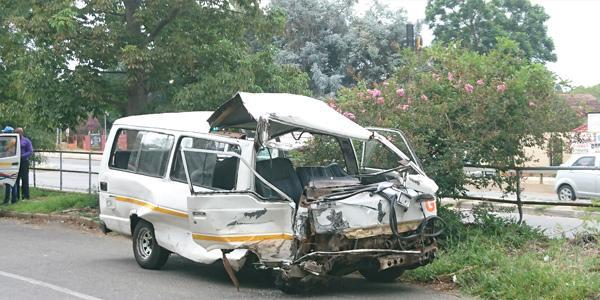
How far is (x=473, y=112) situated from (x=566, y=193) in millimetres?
2577

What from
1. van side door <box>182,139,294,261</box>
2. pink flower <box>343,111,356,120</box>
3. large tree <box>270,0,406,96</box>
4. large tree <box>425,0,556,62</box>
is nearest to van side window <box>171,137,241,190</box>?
van side door <box>182,139,294,261</box>

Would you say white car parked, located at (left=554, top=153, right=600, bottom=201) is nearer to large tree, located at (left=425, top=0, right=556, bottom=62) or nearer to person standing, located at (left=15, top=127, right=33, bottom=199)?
person standing, located at (left=15, top=127, right=33, bottom=199)

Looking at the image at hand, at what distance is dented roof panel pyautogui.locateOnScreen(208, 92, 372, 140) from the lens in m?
7.57

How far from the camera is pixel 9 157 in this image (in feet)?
51.5

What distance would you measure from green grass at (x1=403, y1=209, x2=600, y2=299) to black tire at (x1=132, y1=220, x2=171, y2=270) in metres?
3.03

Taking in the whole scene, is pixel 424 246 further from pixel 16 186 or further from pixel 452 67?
pixel 16 186

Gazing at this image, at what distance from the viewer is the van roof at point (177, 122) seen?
8602 millimetres

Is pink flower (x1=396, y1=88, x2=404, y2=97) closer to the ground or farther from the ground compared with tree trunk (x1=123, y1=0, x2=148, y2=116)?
closer to the ground

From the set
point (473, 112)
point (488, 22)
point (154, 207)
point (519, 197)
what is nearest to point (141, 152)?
point (154, 207)

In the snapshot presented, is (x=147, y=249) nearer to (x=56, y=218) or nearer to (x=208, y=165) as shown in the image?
(x=208, y=165)

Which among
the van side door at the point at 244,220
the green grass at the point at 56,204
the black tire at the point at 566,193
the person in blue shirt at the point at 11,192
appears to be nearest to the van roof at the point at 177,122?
the van side door at the point at 244,220

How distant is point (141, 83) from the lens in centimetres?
1396

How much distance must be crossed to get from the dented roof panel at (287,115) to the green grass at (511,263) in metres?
1.92

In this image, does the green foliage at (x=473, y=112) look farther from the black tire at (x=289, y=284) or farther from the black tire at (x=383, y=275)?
the black tire at (x=289, y=284)
